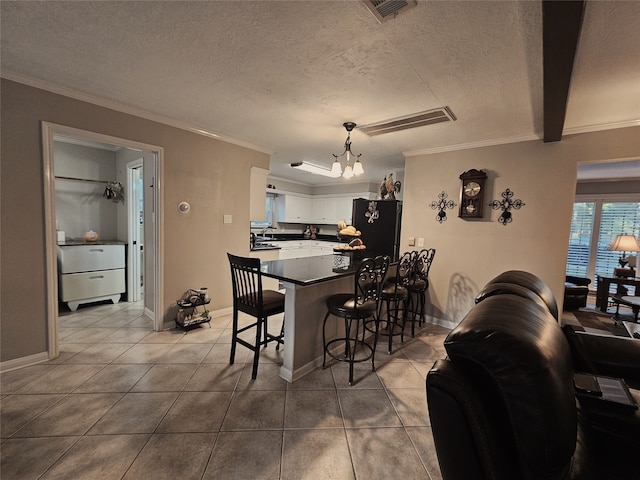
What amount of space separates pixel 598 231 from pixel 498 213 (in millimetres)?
3882

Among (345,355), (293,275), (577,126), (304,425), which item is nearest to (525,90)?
(577,126)

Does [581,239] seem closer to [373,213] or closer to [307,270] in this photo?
[373,213]

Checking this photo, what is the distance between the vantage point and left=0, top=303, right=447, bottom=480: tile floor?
4.70 ft

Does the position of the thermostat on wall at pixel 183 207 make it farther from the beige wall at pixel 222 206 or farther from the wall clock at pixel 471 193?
the wall clock at pixel 471 193

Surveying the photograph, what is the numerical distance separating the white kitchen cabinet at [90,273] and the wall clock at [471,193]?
184 inches

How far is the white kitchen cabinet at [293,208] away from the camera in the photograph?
646 centimetres

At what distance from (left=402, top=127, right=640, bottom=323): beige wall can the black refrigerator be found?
210 millimetres

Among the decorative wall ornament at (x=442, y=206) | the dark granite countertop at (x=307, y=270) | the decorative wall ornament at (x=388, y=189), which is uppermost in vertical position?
the decorative wall ornament at (x=388, y=189)

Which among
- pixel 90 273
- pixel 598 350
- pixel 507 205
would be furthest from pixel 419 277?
pixel 90 273

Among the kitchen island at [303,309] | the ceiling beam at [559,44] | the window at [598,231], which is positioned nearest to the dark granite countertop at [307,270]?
the kitchen island at [303,309]

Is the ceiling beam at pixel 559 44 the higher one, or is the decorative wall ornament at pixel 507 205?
the ceiling beam at pixel 559 44

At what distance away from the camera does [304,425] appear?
174cm

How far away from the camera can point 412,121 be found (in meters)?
2.67

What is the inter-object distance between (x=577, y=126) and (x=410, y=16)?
7.84ft
